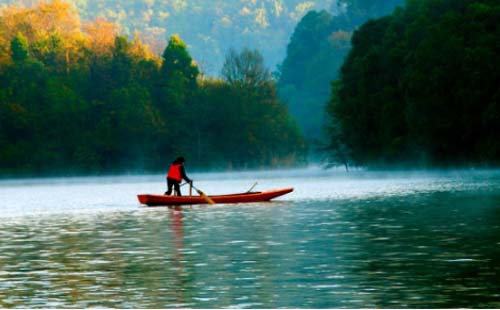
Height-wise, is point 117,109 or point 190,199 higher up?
point 117,109

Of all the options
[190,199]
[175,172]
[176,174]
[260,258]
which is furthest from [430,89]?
[260,258]

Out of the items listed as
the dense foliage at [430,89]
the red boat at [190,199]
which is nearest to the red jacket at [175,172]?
the red boat at [190,199]

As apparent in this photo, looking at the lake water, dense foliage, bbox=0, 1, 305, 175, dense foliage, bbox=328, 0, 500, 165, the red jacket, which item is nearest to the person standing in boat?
the red jacket

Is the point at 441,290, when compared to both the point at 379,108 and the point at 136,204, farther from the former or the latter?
the point at 379,108

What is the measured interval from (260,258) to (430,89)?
6787cm

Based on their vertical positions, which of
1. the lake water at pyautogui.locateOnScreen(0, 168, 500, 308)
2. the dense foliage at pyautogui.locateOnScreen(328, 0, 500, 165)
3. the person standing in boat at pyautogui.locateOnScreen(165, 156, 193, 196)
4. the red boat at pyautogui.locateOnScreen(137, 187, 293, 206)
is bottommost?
the lake water at pyautogui.locateOnScreen(0, 168, 500, 308)

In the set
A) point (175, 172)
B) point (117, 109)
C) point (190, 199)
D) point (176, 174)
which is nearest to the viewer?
point (190, 199)

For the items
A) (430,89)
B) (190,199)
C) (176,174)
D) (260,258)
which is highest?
(430,89)

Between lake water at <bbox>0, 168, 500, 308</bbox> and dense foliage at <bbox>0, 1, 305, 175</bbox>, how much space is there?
88707mm

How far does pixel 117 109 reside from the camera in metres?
142

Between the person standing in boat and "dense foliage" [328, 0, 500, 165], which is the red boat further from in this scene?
"dense foliage" [328, 0, 500, 165]

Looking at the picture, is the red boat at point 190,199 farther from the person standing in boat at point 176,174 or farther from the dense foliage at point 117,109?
the dense foliage at point 117,109

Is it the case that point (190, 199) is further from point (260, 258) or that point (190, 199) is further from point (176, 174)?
point (260, 258)

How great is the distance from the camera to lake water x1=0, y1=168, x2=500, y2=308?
68.2ft
